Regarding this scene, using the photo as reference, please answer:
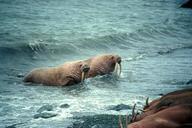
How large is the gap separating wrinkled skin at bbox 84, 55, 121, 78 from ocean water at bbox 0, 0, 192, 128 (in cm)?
43

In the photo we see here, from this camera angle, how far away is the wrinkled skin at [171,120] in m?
4.77

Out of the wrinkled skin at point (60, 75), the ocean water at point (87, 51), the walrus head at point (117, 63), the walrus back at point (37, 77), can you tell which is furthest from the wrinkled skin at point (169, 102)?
the walrus head at point (117, 63)

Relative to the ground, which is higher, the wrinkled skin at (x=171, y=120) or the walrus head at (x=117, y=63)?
the wrinkled skin at (x=171, y=120)

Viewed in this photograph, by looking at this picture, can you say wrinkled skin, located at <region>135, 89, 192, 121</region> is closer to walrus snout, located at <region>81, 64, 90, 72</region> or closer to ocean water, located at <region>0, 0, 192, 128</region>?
ocean water, located at <region>0, 0, 192, 128</region>

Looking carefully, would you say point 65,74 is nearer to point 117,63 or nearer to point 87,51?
point 117,63

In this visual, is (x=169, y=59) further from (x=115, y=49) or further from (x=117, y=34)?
(x=117, y=34)

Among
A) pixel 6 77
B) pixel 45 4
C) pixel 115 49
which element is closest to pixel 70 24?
pixel 115 49

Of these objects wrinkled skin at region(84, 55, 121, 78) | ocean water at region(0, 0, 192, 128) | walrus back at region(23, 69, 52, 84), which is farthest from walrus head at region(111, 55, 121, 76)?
walrus back at region(23, 69, 52, 84)

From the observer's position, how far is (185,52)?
15.5m

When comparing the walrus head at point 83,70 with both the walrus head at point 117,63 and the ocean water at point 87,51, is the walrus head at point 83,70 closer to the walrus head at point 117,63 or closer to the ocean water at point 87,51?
the ocean water at point 87,51

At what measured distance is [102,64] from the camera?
11.8 m

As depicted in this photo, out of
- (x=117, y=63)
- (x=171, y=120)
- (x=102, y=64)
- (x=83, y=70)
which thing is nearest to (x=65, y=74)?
(x=83, y=70)

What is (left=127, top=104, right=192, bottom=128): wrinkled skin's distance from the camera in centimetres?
477

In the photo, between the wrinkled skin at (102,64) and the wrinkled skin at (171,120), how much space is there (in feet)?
21.1
